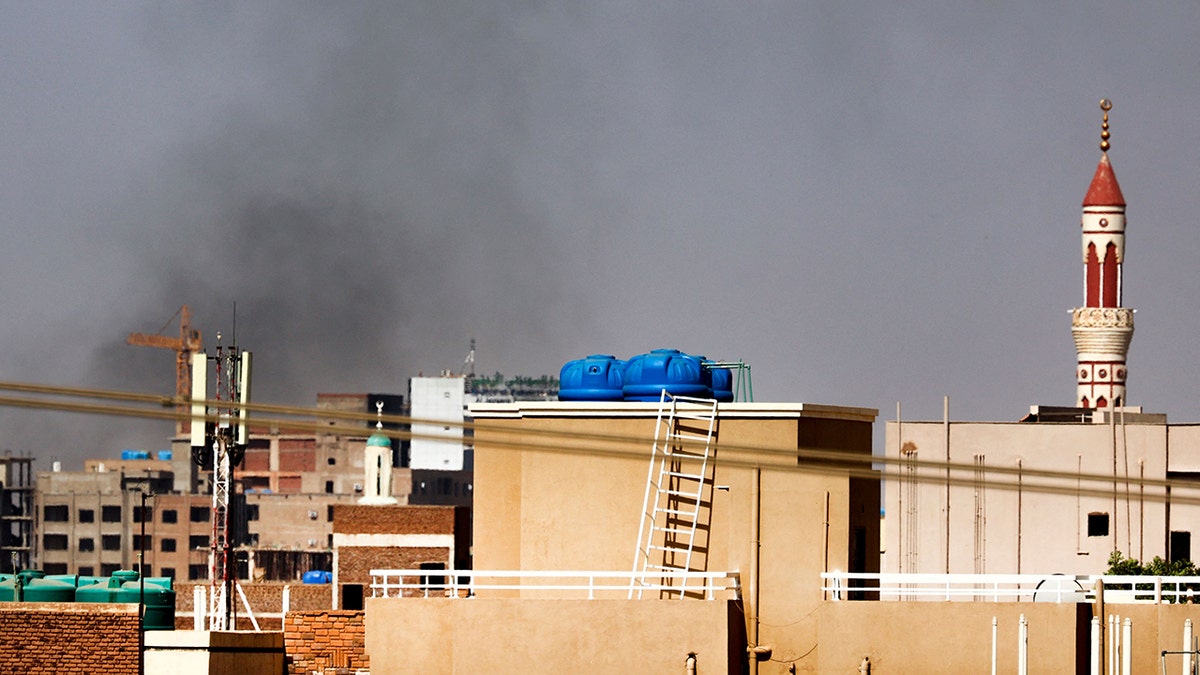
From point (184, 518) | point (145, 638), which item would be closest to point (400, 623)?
point (145, 638)

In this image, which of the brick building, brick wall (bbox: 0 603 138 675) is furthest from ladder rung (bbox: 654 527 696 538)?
the brick building

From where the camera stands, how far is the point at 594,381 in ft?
96.1

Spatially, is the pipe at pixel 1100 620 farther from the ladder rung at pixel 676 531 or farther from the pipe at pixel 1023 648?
the ladder rung at pixel 676 531

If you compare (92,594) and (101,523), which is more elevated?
(92,594)

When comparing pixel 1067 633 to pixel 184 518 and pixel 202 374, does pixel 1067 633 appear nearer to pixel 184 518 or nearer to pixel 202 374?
pixel 202 374

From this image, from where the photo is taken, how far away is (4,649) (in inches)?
1043

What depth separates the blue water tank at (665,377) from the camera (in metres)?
28.6

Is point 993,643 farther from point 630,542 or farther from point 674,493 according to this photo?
point 630,542

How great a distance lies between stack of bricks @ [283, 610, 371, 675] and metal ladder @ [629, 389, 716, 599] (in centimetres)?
387

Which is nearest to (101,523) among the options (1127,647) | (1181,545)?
(1181,545)

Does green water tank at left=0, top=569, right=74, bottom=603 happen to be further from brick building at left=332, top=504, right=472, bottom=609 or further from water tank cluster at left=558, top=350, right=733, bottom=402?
brick building at left=332, top=504, right=472, bottom=609

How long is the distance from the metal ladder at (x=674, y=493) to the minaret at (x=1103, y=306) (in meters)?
63.8

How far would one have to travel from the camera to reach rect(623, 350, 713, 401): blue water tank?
2862cm

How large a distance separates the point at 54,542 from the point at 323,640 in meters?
144
